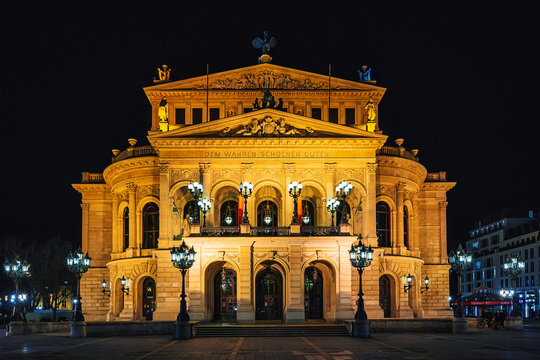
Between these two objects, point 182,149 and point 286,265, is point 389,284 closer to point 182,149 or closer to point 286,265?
point 286,265

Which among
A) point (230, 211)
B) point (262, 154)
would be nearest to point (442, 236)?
point (230, 211)

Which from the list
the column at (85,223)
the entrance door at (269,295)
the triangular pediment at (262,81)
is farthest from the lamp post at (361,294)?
the column at (85,223)

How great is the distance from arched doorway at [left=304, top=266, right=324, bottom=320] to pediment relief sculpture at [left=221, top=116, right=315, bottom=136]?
1069 cm

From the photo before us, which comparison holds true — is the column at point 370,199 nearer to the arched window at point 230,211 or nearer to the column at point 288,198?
the column at point 288,198

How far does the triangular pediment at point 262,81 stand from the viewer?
64.7 metres

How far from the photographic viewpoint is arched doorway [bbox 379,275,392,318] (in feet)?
208

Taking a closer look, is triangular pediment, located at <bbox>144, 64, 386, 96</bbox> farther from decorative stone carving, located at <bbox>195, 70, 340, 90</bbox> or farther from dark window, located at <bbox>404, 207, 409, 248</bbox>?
dark window, located at <bbox>404, 207, 409, 248</bbox>

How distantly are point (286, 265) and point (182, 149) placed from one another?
12454 mm

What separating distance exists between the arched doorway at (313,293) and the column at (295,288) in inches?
277

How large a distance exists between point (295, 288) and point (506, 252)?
72116mm

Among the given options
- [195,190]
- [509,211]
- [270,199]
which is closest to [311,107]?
[270,199]

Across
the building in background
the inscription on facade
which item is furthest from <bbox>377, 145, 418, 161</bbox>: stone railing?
the building in background

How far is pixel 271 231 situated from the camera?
5366 cm

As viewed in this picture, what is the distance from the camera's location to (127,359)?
29672 millimetres
